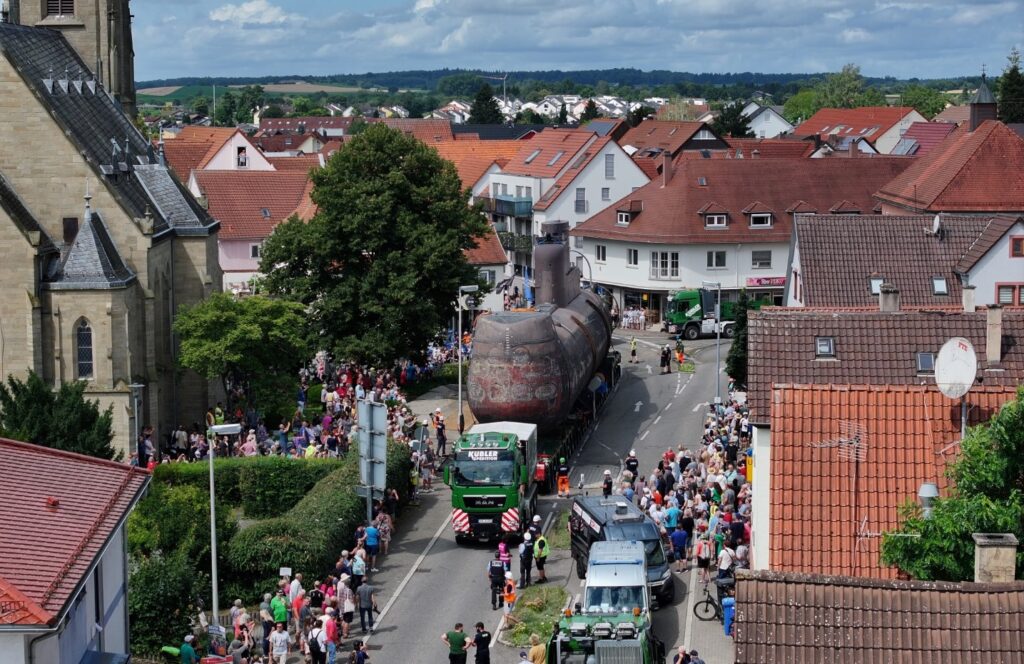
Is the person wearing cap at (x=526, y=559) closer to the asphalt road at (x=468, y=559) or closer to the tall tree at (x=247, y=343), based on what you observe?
the asphalt road at (x=468, y=559)

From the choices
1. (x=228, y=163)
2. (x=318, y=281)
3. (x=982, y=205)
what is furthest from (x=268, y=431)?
(x=228, y=163)

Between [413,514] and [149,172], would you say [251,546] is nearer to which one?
[413,514]

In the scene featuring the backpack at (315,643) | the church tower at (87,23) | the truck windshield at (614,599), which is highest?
the church tower at (87,23)

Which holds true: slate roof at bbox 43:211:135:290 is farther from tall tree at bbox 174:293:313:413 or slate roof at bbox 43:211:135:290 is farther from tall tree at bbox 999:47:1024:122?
tall tree at bbox 999:47:1024:122

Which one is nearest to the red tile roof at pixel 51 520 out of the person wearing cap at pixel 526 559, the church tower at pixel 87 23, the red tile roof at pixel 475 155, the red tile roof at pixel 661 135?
the person wearing cap at pixel 526 559

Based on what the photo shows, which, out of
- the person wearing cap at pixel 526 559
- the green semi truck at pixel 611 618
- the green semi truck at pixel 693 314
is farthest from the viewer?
the green semi truck at pixel 693 314

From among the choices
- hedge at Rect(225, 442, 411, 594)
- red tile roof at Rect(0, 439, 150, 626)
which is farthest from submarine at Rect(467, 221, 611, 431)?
red tile roof at Rect(0, 439, 150, 626)
